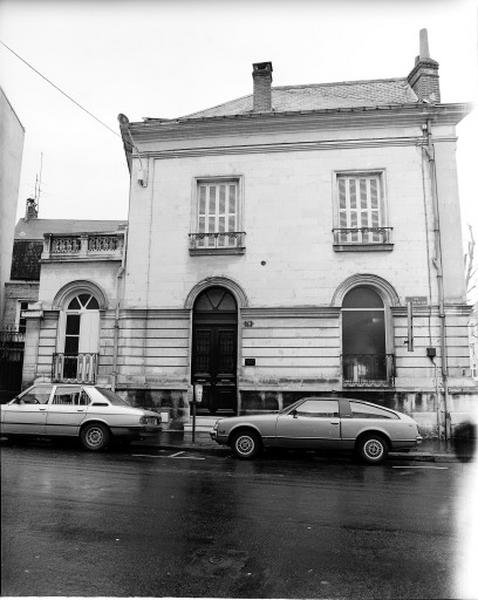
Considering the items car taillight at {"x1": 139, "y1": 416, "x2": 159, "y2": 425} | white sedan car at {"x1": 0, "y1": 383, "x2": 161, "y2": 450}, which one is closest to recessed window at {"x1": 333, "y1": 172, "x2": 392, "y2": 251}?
car taillight at {"x1": 139, "y1": 416, "x2": 159, "y2": 425}

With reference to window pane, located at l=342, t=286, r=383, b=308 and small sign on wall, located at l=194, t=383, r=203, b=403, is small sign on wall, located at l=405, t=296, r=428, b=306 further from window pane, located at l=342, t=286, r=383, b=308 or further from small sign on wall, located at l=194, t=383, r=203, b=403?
small sign on wall, located at l=194, t=383, r=203, b=403

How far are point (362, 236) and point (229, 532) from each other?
38.8 ft

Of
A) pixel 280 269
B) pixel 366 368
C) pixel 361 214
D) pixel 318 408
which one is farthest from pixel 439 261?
pixel 318 408

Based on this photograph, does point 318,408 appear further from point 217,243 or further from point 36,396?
point 217,243

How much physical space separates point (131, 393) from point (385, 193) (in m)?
10.1

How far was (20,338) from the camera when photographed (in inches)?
807

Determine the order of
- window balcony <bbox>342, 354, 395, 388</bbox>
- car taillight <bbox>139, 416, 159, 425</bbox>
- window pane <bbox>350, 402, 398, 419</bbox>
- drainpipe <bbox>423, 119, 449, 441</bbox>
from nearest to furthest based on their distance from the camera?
window pane <bbox>350, 402, 398, 419</bbox> → car taillight <bbox>139, 416, 159, 425</bbox> → drainpipe <bbox>423, 119, 449, 441</bbox> → window balcony <bbox>342, 354, 395, 388</bbox>

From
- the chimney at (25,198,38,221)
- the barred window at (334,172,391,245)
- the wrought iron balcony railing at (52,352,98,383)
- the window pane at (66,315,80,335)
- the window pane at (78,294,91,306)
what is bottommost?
the wrought iron balcony railing at (52,352,98,383)

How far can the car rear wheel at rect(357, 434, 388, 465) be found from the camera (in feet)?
33.0

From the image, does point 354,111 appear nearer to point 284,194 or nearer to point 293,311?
point 284,194

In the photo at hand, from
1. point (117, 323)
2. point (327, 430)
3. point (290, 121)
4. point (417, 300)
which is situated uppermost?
point (290, 121)

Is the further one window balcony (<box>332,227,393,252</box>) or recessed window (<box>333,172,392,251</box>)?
recessed window (<box>333,172,392,251</box>)

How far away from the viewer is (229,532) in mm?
4828

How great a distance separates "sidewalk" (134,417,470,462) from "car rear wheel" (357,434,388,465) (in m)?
1.19
